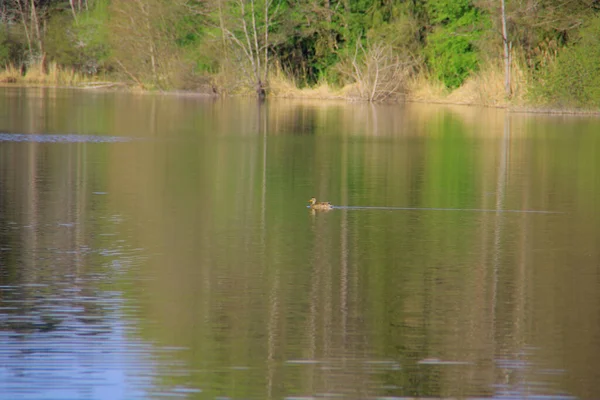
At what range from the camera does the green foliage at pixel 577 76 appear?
120ft

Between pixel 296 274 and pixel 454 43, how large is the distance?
3799 cm

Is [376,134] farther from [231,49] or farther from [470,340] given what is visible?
[231,49]

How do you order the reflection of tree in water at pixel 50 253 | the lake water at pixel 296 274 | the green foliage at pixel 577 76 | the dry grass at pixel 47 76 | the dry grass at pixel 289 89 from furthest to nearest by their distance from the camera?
the dry grass at pixel 47 76, the dry grass at pixel 289 89, the green foliage at pixel 577 76, the reflection of tree in water at pixel 50 253, the lake water at pixel 296 274

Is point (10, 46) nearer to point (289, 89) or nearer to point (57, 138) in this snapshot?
point (289, 89)

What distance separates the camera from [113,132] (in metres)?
26.5

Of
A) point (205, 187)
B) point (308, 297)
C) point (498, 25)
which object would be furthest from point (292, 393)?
point (498, 25)

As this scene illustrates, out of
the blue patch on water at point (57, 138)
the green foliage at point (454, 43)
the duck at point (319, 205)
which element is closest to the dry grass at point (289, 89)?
the green foliage at point (454, 43)

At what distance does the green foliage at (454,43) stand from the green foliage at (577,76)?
27.4 feet

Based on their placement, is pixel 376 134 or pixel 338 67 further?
pixel 338 67

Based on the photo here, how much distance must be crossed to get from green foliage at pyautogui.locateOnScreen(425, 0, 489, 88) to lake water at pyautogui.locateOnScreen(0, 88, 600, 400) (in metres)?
24.9

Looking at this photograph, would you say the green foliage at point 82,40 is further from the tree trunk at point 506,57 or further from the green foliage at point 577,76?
the green foliage at point 577,76

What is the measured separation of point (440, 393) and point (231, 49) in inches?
1741

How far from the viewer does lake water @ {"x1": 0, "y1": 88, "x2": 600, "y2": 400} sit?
7.11 meters

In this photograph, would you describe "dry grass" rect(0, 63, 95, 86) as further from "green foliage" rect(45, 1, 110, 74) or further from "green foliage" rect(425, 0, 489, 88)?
"green foliage" rect(425, 0, 489, 88)
